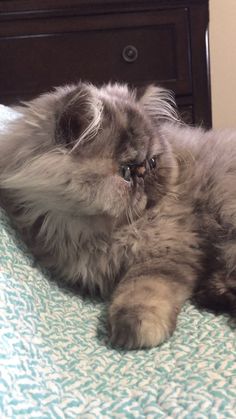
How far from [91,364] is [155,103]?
0.73 metres

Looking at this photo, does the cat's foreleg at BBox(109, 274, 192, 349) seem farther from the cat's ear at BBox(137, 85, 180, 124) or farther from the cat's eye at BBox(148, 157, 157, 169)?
the cat's ear at BBox(137, 85, 180, 124)

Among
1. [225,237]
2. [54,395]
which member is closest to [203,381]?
[54,395]

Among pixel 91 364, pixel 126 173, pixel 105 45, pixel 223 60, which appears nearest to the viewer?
pixel 91 364

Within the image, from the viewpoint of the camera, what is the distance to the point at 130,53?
1.88 metres

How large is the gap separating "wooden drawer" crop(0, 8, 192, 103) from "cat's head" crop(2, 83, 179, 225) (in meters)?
0.86

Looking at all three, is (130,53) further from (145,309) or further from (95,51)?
(145,309)

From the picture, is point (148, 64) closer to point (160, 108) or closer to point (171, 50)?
point (171, 50)

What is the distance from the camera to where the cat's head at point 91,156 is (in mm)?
935

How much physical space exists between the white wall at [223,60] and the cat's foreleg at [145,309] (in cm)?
177

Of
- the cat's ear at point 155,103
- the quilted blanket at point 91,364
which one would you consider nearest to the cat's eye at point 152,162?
the cat's ear at point 155,103

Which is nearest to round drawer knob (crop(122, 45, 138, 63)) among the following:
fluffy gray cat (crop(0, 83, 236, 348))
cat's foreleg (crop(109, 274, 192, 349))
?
fluffy gray cat (crop(0, 83, 236, 348))

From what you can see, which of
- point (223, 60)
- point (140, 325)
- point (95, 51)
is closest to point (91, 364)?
point (140, 325)

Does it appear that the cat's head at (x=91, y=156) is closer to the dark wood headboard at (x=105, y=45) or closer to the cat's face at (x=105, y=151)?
the cat's face at (x=105, y=151)

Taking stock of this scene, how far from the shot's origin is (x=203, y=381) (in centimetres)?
68
